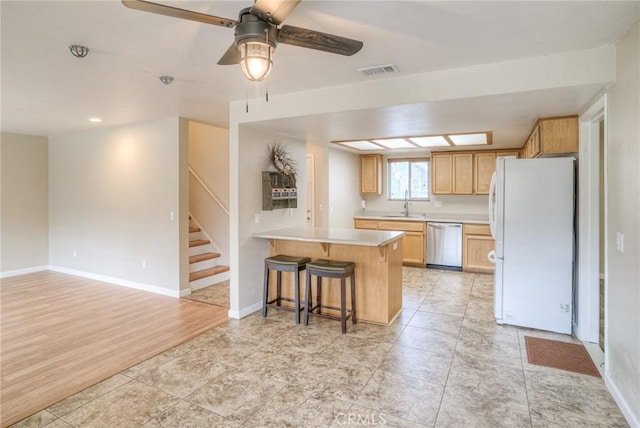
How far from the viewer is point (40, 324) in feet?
12.7

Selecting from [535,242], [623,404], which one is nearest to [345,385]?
[623,404]

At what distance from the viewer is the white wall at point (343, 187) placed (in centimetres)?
675

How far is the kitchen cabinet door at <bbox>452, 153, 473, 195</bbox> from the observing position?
6539mm

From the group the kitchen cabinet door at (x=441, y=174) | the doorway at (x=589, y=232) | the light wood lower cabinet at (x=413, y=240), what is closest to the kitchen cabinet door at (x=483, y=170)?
the kitchen cabinet door at (x=441, y=174)

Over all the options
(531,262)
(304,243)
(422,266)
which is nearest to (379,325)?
(304,243)

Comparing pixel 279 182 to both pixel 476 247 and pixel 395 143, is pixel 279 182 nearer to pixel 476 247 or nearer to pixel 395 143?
pixel 395 143

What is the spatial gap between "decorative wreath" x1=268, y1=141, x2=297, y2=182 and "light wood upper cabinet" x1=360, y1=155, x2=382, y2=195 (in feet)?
10.1

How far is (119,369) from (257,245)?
75.2 inches

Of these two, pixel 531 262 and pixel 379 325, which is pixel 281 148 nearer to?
pixel 379 325

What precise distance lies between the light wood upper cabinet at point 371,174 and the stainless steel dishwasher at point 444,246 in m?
1.50

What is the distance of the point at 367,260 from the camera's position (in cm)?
391

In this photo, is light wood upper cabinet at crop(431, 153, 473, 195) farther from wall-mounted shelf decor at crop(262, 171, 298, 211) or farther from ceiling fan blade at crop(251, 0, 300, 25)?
ceiling fan blade at crop(251, 0, 300, 25)

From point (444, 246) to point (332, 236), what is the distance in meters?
3.24

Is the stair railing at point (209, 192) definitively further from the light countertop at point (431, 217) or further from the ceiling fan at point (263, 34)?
the ceiling fan at point (263, 34)
